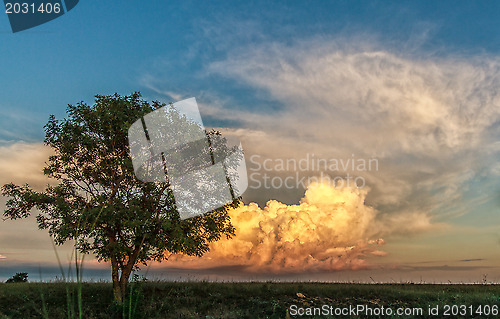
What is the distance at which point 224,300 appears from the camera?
2417 centimetres

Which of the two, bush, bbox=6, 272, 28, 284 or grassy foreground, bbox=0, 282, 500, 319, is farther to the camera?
bush, bbox=6, 272, 28, 284

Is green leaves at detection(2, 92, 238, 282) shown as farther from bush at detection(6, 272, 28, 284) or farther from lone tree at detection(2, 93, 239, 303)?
bush at detection(6, 272, 28, 284)

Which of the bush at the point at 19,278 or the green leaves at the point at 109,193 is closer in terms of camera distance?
the green leaves at the point at 109,193

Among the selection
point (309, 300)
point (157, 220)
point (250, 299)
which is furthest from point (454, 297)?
point (157, 220)

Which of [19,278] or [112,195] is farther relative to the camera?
[19,278]

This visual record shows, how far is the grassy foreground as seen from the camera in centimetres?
2130

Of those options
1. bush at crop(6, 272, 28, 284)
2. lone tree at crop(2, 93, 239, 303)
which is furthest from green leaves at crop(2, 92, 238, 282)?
bush at crop(6, 272, 28, 284)

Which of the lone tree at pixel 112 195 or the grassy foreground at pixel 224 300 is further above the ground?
the lone tree at pixel 112 195

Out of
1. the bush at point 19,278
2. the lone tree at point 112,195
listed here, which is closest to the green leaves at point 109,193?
the lone tree at point 112,195

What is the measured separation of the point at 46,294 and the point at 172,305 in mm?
8767

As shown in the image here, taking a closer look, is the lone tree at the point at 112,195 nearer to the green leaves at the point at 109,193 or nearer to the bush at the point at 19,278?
the green leaves at the point at 109,193

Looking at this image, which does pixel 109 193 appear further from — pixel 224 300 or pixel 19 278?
pixel 19 278

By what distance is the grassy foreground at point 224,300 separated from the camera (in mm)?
21297

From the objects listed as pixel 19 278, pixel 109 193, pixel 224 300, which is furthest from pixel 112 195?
pixel 19 278
